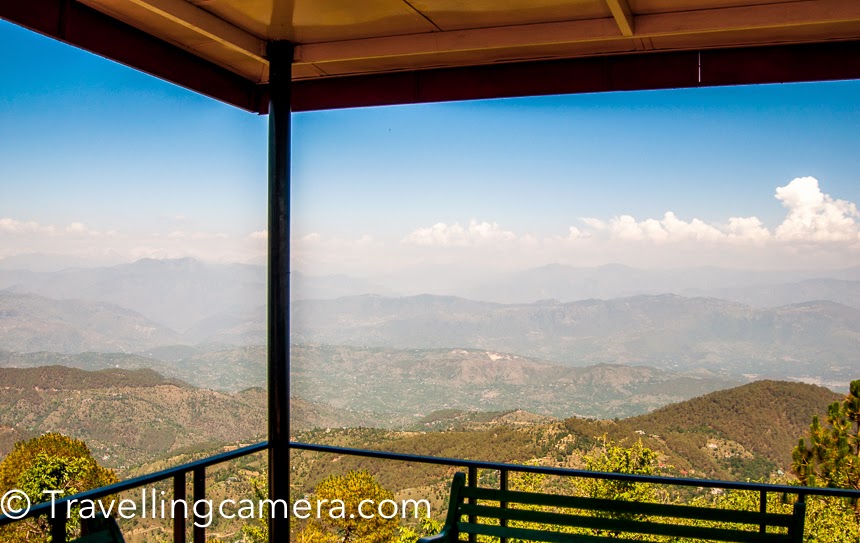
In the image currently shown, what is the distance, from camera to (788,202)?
190 ft

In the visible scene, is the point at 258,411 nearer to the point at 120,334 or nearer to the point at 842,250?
the point at 120,334

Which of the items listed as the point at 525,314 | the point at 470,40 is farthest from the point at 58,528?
the point at 525,314

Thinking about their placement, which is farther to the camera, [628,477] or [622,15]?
[622,15]

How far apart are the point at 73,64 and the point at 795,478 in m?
49.7

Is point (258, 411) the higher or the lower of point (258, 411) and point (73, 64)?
the lower

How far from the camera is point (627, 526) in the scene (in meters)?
2.37

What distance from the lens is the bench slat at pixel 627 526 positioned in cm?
221

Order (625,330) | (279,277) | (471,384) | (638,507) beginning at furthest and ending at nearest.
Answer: (625,330)
(471,384)
(279,277)
(638,507)

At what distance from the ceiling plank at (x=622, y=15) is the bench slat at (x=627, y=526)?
67.8 inches

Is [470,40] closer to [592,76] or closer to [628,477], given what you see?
[592,76]

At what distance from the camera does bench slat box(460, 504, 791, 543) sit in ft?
7.26

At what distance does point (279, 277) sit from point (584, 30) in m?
1.63

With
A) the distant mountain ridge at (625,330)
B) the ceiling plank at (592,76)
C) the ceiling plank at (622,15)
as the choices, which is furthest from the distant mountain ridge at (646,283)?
the ceiling plank at (622,15)

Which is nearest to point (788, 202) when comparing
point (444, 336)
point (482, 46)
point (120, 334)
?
point (444, 336)
